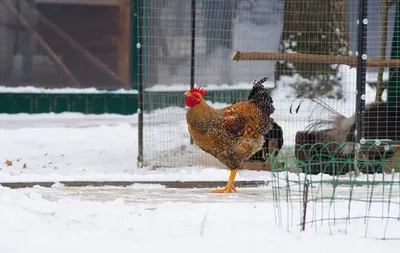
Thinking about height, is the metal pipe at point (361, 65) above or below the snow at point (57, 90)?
above

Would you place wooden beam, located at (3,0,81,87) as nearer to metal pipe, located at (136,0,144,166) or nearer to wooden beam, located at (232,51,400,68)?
metal pipe, located at (136,0,144,166)

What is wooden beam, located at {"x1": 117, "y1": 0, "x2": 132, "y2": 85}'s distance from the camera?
1580 centimetres

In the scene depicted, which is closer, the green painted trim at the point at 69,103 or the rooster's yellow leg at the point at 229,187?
the rooster's yellow leg at the point at 229,187

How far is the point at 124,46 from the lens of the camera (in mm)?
15914

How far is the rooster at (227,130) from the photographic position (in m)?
8.98

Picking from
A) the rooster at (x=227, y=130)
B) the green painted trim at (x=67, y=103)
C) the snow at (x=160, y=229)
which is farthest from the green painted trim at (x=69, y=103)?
the snow at (x=160, y=229)

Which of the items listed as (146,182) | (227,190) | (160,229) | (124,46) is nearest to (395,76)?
(227,190)

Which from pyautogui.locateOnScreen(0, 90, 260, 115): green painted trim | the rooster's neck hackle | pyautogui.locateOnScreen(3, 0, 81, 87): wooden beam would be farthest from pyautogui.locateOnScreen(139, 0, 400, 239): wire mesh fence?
pyautogui.locateOnScreen(3, 0, 81, 87): wooden beam

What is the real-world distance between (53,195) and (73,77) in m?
7.68

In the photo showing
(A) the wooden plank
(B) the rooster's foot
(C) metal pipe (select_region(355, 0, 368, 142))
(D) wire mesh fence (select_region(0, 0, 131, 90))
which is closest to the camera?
(B) the rooster's foot

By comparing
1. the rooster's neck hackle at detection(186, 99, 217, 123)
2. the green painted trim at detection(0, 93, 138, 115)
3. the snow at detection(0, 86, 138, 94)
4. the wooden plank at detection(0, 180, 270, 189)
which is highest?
the rooster's neck hackle at detection(186, 99, 217, 123)

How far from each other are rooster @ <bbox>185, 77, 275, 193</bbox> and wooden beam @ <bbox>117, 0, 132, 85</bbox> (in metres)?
6.91

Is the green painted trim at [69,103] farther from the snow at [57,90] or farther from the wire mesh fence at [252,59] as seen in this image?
the wire mesh fence at [252,59]

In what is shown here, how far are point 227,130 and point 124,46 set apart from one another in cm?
731
